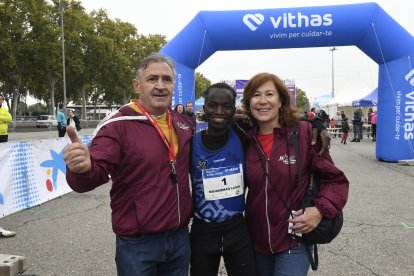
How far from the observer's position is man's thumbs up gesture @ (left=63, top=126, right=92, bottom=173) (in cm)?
177

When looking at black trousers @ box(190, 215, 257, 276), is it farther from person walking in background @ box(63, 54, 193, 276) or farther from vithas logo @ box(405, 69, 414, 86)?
vithas logo @ box(405, 69, 414, 86)

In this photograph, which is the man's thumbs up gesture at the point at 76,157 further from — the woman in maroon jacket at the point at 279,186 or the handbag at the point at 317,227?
the handbag at the point at 317,227

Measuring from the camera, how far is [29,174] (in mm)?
6570

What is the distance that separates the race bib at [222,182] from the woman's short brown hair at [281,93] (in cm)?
39

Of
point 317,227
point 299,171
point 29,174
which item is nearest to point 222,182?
point 299,171

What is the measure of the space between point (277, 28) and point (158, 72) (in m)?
8.63

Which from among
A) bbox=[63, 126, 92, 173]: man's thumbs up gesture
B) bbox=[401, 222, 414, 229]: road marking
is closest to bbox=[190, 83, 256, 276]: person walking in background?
bbox=[63, 126, 92, 173]: man's thumbs up gesture

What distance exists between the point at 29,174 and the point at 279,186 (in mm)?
5539

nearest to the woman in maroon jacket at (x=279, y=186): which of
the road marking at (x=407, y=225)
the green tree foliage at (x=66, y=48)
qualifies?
the road marking at (x=407, y=225)

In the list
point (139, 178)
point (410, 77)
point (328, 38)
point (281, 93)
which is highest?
point (328, 38)

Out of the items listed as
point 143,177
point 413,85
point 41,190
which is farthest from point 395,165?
point 143,177

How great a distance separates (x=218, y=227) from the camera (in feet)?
7.41

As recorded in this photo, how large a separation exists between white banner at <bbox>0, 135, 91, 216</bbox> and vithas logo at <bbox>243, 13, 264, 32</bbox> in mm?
5524

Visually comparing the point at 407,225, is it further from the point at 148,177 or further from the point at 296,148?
the point at 148,177
